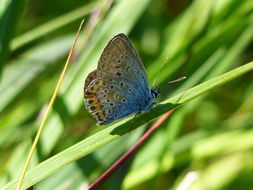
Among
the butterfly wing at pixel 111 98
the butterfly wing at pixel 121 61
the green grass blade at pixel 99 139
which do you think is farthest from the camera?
the butterfly wing at pixel 111 98

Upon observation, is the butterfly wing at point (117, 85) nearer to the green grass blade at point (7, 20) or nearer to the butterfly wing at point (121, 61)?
the butterfly wing at point (121, 61)

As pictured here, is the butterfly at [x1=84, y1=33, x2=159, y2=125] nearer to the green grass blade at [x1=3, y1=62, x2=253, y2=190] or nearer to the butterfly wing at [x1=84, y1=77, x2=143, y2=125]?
the butterfly wing at [x1=84, y1=77, x2=143, y2=125]

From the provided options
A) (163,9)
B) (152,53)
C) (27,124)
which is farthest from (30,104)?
(163,9)

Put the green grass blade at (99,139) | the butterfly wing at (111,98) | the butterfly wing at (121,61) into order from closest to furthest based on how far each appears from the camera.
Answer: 1. the green grass blade at (99,139)
2. the butterfly wing at (121,61)
3. the butterfly wing at (111,98)

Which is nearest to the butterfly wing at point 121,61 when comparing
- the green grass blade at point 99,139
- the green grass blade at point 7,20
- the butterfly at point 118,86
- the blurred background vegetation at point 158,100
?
the butterfly at point 118,86

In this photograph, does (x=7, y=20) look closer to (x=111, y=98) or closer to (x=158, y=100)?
(x=111, y=98)

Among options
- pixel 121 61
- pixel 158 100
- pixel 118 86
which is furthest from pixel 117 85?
pixel 158 100
